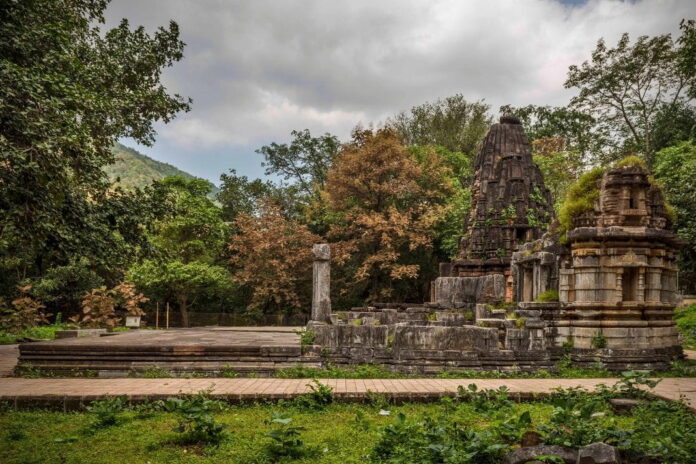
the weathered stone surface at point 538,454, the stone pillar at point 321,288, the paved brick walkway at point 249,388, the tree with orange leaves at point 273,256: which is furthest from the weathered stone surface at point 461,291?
the tree with orange leaves at point 273,256

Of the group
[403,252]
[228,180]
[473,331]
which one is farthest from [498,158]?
[228,180]

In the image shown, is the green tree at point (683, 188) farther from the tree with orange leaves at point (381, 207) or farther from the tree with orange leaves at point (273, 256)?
the tree with orange leaves at point (273, 256)

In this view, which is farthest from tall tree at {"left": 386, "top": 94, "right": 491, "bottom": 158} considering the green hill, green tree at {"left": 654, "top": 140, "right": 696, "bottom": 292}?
the green hill

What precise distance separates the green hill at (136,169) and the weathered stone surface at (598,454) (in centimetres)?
6359

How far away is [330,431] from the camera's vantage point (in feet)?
16.8

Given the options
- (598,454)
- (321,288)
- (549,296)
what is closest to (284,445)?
(598,454)

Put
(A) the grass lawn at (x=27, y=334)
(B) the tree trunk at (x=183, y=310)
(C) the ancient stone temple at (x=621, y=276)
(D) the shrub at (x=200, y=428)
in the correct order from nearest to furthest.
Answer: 1. (D) the shrub at (x=200, y=428)
2. (C) the ancient stone temple at (x=621, y=276)
3. (A) the grass lawn at (x=27, y=334)
4. (B) the tree trunk at (x=183, y=310)

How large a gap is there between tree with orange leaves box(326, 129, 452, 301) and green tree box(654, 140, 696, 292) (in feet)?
34.0

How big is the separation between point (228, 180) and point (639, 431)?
31717mm

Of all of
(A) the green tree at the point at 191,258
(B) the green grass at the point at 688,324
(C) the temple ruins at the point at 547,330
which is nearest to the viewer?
(C) the temple ruins at the point at 547,330

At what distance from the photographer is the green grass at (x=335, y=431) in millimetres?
4168

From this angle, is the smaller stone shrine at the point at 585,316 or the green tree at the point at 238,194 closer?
A: the smaller stone shrine at the point at 585,316

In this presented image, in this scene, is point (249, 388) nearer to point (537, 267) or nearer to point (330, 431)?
point (330, 431)

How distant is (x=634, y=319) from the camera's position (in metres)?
9.88
